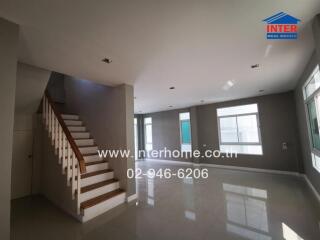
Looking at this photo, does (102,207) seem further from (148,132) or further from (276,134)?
(148,132)

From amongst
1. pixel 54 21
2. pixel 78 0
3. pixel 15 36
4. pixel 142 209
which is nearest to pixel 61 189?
pixel 142 209

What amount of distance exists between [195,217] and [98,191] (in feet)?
6.59

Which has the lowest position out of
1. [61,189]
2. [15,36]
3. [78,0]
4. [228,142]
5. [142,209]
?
[142,209]

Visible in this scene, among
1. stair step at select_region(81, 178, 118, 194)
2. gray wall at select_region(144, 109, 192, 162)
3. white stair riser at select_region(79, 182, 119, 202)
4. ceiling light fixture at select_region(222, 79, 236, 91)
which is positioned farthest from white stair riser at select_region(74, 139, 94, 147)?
gray wall at select_region(144, 109, 192, 162)

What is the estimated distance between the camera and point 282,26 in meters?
1.84

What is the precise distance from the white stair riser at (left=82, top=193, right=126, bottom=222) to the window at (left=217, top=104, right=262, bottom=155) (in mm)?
4739

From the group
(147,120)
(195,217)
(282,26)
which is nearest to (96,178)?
(195,217)

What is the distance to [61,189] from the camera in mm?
3203

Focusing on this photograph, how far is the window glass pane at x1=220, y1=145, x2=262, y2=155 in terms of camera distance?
5.73 m

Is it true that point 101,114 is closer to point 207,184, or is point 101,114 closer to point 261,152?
point 207,184

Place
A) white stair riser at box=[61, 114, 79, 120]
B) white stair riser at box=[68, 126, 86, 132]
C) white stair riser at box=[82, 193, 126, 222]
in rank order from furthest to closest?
1. white stair riser at box=[61, 114, 79, 120]
2. white stair riser at box=[68, 126, 86, 132]
3. white stair riser at box=[82, 193, 126, 222]

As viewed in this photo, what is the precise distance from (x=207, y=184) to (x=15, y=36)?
16.0 feet

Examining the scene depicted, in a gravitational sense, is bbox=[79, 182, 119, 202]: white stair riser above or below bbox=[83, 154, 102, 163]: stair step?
below

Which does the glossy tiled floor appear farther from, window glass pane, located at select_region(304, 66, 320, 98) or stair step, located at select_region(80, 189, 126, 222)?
window glass pane, located at select_region(304, 66, 320, 98)
